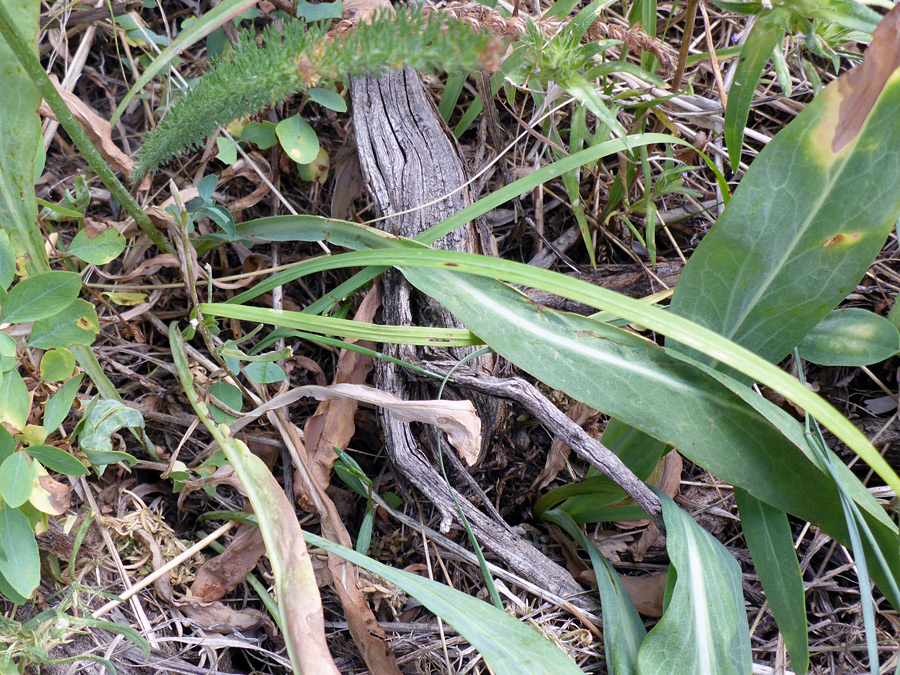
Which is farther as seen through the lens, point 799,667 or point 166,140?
point 166,140

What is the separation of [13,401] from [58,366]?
0.37 ft

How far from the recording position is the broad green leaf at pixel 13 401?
87 cm

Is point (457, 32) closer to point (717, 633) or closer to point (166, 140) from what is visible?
point (166, 140)

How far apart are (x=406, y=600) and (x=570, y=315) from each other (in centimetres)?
62

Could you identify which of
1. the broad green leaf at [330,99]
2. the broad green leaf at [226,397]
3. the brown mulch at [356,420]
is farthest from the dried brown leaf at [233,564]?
the broad green leaf at [330,99]

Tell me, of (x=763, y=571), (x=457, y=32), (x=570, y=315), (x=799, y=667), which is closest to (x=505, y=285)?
(x=570, y=315)

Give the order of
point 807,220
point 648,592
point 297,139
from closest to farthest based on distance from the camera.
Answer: point 807,220 < point 648,592 < point 297,139

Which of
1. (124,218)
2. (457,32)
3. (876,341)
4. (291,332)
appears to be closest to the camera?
(457,32)

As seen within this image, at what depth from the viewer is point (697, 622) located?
3.00 ft

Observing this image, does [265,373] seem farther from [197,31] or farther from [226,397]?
[197,31]

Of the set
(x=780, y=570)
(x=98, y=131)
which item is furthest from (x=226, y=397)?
(x=780, y=570)

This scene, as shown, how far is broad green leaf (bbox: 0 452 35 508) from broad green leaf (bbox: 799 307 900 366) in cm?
129

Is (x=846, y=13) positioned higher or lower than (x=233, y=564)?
higher

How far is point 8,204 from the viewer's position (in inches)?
41.6
